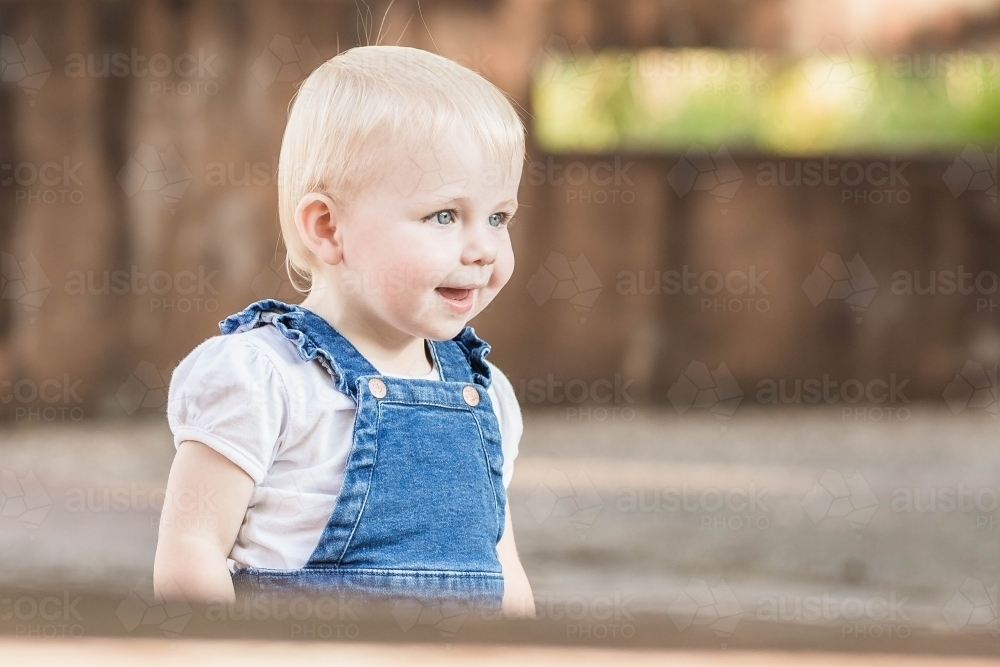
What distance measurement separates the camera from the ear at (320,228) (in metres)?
0.97

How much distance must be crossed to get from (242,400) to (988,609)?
2178mm

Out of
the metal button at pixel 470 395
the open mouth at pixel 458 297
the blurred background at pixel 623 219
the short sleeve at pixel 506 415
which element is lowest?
the blurred background at pixel 623 219

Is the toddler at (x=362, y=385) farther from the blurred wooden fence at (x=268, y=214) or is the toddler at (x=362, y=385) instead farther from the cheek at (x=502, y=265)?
the blurred wooden fence at (x=268, y=214)

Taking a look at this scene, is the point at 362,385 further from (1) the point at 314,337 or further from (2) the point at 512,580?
(2) the point at 512,580

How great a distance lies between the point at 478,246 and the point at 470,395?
0.51 feet

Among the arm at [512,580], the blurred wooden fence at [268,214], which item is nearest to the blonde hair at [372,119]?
the arm at [512,580]

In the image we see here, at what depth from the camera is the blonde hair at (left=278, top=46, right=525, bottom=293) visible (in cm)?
95

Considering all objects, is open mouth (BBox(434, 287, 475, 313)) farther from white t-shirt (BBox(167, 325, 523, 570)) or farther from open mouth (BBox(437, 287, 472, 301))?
white t-shirt (BBox(167, 325, 523, 570))

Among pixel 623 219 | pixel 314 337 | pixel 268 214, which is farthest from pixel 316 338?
pixel 623 219

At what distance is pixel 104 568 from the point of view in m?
2.77

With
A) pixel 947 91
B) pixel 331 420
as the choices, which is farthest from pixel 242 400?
pixel 947 91

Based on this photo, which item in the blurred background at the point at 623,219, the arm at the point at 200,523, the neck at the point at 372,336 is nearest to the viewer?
the arm at the point at 200,523

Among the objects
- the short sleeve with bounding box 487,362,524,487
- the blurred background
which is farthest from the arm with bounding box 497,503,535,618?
the blurred background

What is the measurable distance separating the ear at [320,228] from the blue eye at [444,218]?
77 millimetres
